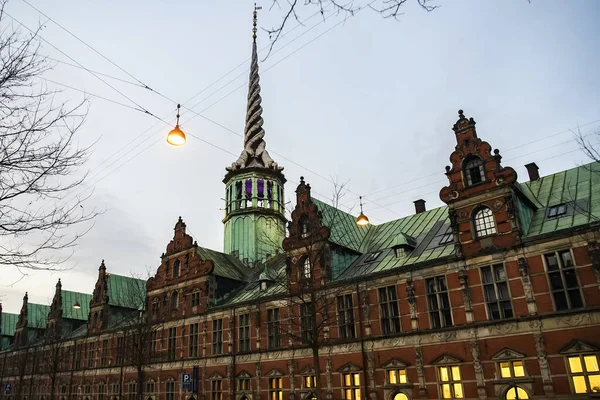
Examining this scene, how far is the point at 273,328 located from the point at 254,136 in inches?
1198

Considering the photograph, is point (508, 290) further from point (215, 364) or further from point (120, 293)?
point (120, 293)

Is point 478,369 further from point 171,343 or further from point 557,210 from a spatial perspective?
point 171,343

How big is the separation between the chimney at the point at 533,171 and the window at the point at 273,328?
70.7 feet

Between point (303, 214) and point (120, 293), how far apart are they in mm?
37283

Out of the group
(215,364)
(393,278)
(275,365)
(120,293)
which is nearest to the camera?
(393,278)

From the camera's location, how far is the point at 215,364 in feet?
130

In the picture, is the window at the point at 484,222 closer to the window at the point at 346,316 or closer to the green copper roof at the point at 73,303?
the window at the point at 346,316

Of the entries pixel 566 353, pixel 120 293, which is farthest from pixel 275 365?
pixel 120 293

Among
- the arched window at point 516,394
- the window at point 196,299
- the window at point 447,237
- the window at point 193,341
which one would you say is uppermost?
the window at point 447,237

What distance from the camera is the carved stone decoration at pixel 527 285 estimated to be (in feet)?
79.7

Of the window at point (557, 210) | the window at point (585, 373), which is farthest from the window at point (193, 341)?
the window at point (557, 210)

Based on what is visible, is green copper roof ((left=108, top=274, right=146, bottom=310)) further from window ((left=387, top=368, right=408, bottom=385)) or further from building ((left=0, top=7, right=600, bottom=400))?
window ((left=387, top=368, right=408, bottom=385))

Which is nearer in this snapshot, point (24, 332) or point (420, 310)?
point (420, 310)

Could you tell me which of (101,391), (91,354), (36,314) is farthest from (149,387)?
(36,314)
